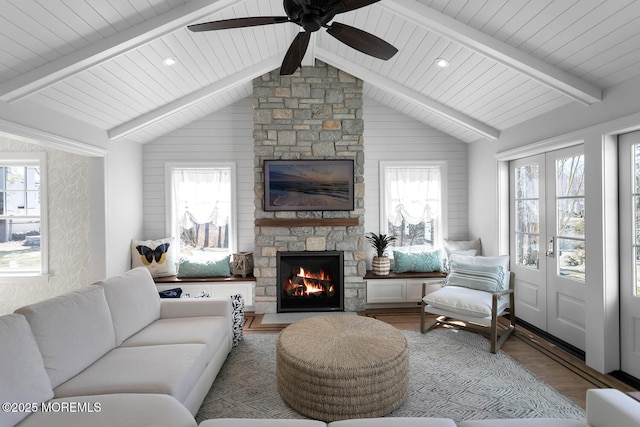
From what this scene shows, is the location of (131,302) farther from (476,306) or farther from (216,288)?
(476,306)

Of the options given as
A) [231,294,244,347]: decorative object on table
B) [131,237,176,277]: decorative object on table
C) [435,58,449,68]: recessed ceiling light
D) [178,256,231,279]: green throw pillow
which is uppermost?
[435,58,449,68]: recessed ceiling light

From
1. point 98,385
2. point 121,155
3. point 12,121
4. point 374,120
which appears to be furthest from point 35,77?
point 374,120

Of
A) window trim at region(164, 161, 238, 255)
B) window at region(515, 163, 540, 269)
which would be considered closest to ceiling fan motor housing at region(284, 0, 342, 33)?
window at region(515, 163, 540, 269)

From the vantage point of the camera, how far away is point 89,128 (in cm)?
364

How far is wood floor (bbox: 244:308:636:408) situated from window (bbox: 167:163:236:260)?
1.37 meters

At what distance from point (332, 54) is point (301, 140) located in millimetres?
1116

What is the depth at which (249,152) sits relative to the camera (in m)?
4.95

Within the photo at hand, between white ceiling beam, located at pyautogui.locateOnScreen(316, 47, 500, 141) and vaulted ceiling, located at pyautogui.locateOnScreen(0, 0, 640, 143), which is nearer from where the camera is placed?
vaulted ceiling, located at pyautogui.locateOnScreen(0, 0, 640, 143)

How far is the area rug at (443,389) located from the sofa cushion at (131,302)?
782 millimetres

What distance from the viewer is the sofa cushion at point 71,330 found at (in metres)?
1.87

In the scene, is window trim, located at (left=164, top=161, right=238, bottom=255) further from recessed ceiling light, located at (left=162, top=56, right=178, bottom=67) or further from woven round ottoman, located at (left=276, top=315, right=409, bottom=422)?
woven round ottoman, located at (left=276, top=315, right=409, bottom=422)

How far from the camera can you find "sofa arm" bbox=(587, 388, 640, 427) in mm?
1392

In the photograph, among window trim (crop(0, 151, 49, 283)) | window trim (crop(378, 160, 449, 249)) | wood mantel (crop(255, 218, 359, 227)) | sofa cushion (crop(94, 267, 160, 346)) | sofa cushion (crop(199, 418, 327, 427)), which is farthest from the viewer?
window trim (crop(378, 160, 449, 249))

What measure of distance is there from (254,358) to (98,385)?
1.52 metres
